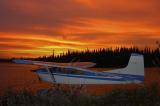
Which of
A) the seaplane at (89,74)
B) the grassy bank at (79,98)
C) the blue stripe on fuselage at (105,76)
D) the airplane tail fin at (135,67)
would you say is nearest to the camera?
the grassy bank at (79,98)

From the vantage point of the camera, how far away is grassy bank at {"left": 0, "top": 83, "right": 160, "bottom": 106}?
9664 millimetres

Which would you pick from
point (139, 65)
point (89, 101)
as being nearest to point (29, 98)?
point (89, 101)

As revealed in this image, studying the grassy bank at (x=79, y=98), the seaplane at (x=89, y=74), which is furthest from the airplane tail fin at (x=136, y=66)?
the grassy bank at (x=79, y=98)

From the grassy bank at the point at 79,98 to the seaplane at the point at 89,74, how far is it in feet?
73.5

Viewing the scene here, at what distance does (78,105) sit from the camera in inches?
380

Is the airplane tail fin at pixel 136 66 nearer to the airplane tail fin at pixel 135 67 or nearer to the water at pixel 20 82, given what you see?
the airplane tail fin at pixel 135 67

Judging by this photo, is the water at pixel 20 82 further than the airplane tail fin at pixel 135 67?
No

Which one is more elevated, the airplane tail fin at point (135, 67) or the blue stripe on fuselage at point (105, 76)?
the airplane tail fin at point (135, 67)

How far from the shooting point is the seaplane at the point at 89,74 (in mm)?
33656

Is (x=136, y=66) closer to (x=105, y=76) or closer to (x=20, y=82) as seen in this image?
(x=105, y=76)

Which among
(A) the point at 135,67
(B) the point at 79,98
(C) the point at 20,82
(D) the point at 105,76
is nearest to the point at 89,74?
(D) the point at 105,76

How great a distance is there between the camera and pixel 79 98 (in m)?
9.92

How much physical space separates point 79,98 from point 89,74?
24.8 meters

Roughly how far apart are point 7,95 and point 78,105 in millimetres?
1629
